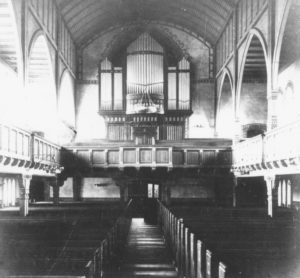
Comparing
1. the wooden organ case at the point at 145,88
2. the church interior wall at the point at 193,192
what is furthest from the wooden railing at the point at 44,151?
the church interior wall at the point at 193,192

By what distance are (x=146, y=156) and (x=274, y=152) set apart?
25.0 feet

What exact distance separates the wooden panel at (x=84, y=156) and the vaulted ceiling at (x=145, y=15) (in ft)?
23.9

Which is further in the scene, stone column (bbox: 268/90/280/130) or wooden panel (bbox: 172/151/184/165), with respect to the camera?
wooden panel (bbox: 172/151/184/165)

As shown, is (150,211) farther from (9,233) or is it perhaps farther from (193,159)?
(9,233)

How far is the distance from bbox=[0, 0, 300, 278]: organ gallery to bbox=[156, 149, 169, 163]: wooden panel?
0.05m

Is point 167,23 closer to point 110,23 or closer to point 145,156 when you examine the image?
point 110,23

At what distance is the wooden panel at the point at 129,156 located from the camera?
19.8 meters

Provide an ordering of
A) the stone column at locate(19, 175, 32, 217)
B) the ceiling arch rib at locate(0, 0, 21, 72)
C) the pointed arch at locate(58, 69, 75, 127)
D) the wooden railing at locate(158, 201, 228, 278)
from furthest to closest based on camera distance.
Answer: the pointed arch at locate(58, 69, 75, 127), the ceiling arch rib at locate(0, 0, 21, 72), the stone column at locate(19, 175, 32, 217), the wooden railing at locate(158, 201, 228, 278)

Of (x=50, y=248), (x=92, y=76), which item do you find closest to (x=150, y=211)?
(x=92, y=76)

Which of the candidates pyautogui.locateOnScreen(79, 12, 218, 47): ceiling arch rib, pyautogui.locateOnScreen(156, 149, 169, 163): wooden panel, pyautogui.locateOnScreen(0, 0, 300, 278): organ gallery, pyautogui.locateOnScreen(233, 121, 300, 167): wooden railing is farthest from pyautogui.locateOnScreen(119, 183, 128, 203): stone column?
pyautogui.locateOnScreen(79, 12, 218, 47): ceiling arch rib

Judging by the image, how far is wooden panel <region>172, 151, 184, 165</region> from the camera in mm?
19969

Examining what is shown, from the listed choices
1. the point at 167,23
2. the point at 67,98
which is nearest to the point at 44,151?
the point at 67,98

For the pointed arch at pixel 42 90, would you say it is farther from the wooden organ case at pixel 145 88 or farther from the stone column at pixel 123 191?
the wooden organ case at pixel 145 88

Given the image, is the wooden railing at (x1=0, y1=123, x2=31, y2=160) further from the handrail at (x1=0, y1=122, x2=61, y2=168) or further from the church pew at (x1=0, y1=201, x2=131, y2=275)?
the church pew at (x1=0, y1=201, x2=131, y2=275)
